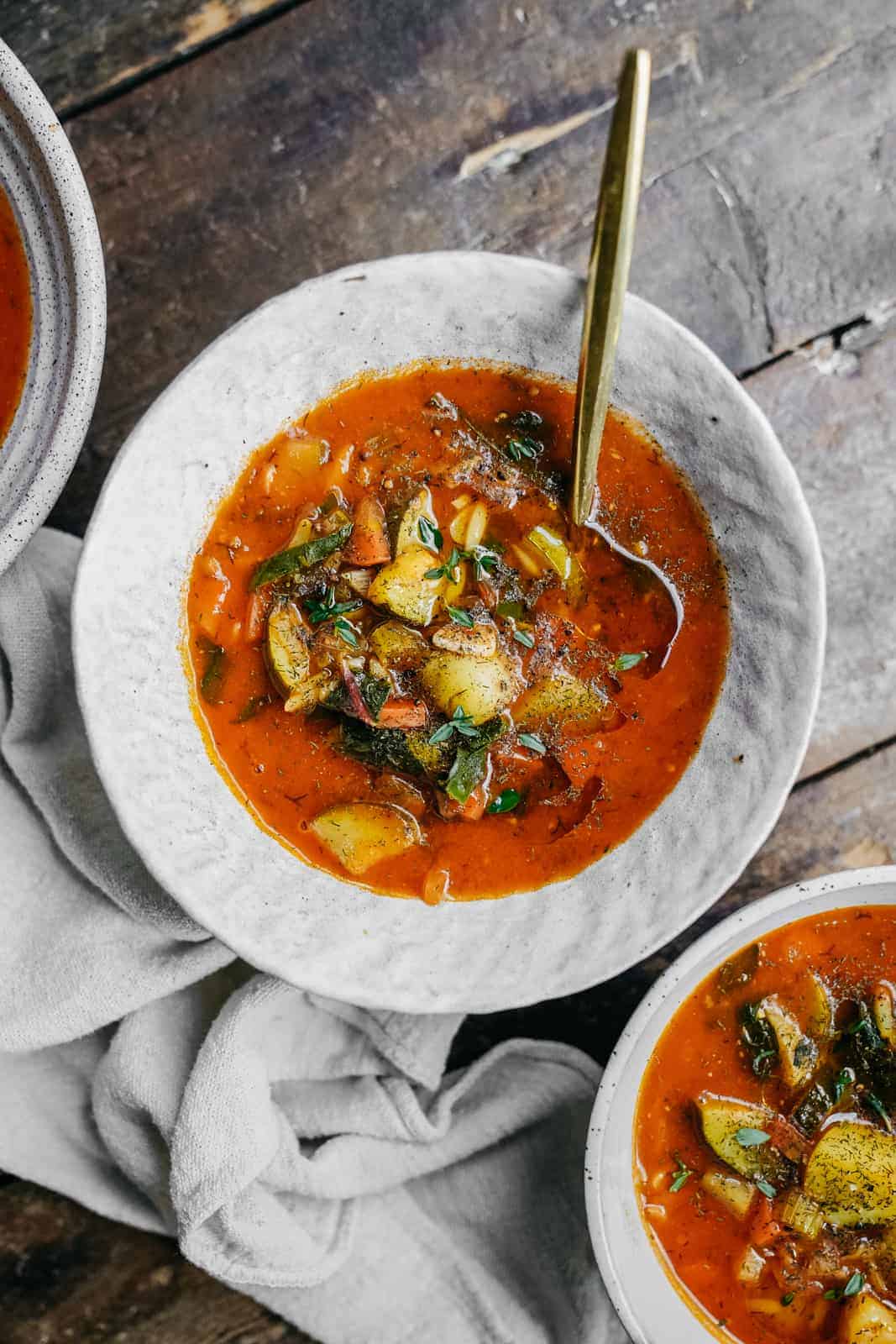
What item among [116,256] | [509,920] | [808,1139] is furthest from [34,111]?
[808,1139]

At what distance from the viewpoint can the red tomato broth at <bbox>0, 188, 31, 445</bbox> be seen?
214 centimetres

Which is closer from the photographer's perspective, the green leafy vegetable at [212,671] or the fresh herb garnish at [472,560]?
the fresh herb garnish at [472,560]

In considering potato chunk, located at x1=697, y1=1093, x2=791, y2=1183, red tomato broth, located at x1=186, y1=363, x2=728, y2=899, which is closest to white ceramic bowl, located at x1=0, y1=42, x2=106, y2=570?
red tomato broth, located at x1=186, y1=363, x2=728, y2=899

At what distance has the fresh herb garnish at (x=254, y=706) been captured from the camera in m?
2.17

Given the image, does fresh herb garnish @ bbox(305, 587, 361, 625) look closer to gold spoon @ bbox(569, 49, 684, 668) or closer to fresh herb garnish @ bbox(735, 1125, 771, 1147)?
gold spoon @ bbox(569, 49, 684, 668)

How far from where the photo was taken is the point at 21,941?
2461 millimetres

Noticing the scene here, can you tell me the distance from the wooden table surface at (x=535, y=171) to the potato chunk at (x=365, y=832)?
36.3 inches

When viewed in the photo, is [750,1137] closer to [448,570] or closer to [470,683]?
[470,683]

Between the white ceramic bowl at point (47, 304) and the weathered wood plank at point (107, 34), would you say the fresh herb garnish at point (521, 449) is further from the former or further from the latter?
the weathered wood plank at point (107, 34)

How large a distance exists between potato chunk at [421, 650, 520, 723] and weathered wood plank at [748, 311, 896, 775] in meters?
0.77

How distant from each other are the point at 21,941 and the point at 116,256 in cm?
142

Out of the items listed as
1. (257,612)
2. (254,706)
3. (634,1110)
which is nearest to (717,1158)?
(634,1110)

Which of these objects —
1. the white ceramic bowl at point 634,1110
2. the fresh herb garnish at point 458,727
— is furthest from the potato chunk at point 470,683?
the white ceramic bowl at point 634,1110

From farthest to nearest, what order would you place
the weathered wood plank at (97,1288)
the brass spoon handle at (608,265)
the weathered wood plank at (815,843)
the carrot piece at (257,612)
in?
the weathered wood plank at (97,1288) → the weathered wood plank at (815,843) → the carrot piece at (257,612) → the brass spoon handle at (608,265)
